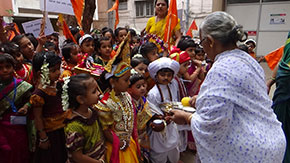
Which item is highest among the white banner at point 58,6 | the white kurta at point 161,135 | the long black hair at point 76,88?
the white banner at point 58,6

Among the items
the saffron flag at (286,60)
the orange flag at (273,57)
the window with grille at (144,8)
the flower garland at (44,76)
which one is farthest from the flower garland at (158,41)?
the window with grille at (144,8)

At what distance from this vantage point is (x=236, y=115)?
1.34 m

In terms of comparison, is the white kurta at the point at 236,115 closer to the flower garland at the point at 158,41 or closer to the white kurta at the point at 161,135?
the white kurta at the point at 161,135

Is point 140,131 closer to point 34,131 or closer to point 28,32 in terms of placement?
point 34,131

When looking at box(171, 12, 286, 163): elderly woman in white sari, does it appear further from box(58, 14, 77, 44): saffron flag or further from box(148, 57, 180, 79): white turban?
box(58, 14, 77, 44): saffron flag

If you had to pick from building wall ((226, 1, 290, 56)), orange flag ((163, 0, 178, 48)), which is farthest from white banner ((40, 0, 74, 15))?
building wall ((226, 1, 290, 56))

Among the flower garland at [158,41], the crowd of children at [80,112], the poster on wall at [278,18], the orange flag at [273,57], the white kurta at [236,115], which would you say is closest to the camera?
the white kurta at [236,115]

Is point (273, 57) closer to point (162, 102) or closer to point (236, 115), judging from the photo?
point (162, 102)

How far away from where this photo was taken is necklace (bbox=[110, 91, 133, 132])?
201cm

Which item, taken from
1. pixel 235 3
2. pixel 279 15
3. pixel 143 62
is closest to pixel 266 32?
pixel 279 15

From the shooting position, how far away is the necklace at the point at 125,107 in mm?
2006

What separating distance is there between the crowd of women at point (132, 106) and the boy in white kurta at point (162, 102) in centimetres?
1

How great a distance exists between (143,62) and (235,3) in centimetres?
1105

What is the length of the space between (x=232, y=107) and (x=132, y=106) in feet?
3.66
